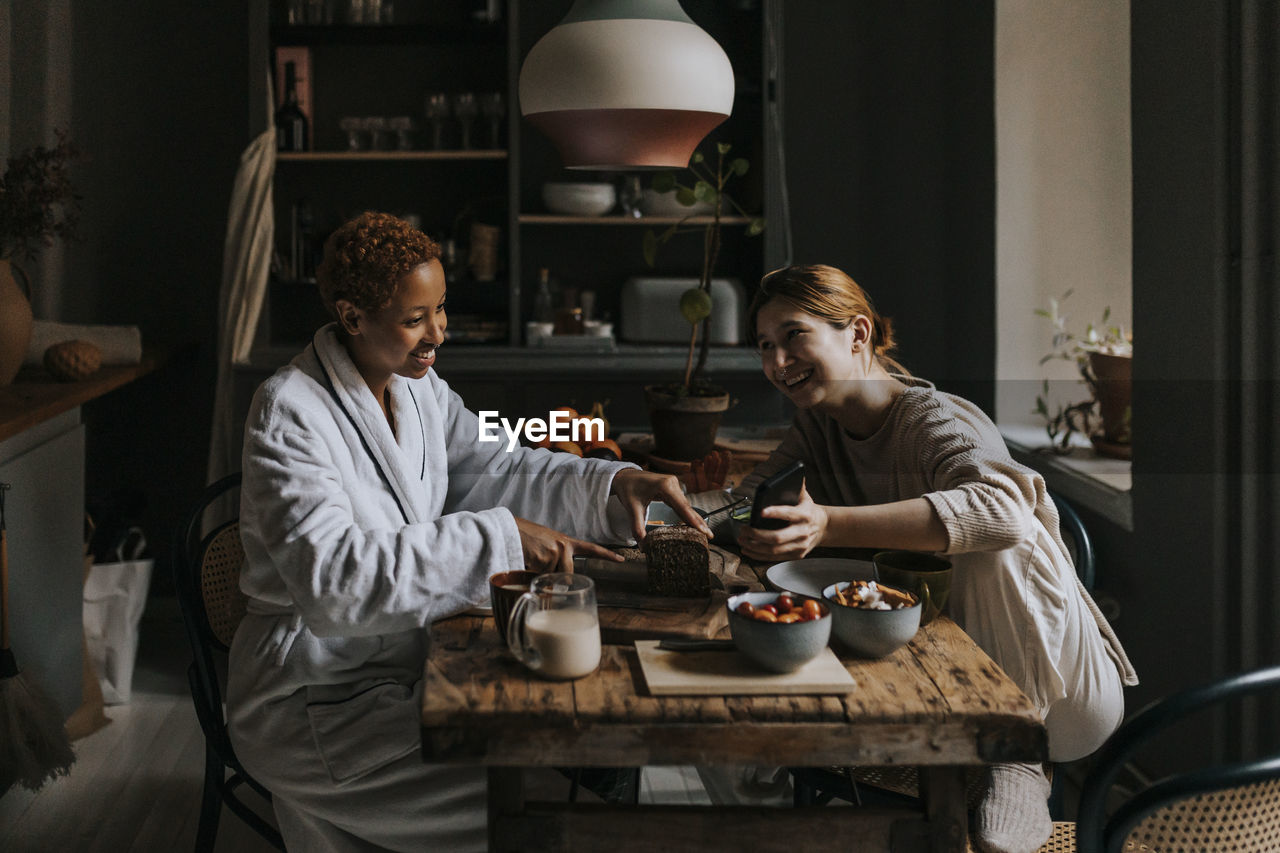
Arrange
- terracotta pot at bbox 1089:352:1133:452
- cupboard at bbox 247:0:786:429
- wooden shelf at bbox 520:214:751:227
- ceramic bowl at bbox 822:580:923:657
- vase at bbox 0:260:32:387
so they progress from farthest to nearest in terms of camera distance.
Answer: wooden shelf at bbox 520:214:751:227 → cupboard at bbox 247:0:786:429 → terracotta pot at bbox 1089:352:1133:452 → vase at bbox 0:260:32:387 → ceramic bowl at bbox 822:580:923:657

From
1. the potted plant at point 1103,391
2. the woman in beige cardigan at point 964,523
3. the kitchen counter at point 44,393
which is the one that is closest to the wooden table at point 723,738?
the woman in beige cardigan at point 964,523

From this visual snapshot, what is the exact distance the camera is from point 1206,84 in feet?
7.10

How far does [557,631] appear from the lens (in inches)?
49.6

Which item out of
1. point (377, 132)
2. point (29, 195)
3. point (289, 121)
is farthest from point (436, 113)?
point (29, 195)

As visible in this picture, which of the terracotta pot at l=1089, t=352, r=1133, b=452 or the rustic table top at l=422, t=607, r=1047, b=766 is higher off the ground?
the terracotta pot at l=1089, t=352, r=1133, b=452

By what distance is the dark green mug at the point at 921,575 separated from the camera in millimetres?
1484

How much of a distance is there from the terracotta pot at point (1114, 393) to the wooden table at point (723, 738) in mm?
1772

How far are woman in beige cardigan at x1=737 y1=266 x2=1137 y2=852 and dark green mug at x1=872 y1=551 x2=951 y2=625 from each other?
24 millimetres

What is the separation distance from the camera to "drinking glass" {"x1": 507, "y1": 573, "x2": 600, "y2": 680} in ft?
4.14

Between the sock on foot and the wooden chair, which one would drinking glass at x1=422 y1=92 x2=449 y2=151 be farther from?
the sock on foot

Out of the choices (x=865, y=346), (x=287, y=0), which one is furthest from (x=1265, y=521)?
(x=287, y=0)

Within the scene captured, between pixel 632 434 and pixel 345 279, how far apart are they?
140cm

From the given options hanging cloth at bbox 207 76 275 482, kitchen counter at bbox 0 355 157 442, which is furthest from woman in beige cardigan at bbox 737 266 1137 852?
hanging cloth at bbox 207 76 275 482

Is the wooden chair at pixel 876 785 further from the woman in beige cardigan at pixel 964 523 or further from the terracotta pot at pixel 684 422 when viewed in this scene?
the terracotta pot at pixel 684 422
